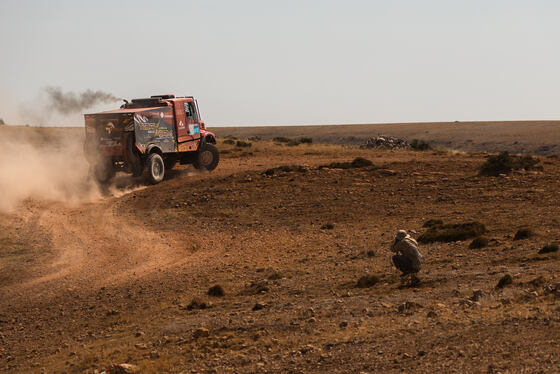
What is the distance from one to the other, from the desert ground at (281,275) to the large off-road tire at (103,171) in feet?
1.37

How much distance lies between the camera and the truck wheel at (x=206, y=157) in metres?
28.4

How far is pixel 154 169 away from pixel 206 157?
372 centimetres

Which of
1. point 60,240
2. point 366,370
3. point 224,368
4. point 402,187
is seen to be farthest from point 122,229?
point 366,370

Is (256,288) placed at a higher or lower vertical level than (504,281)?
lower

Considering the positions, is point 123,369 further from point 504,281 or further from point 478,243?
point 478,243

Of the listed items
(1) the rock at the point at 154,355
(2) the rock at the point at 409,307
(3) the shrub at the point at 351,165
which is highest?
(3) the shrub at the point at 351,165

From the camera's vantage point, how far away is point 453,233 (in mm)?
16594

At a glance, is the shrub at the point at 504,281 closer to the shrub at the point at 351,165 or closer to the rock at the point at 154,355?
the rock at the point at 154,355

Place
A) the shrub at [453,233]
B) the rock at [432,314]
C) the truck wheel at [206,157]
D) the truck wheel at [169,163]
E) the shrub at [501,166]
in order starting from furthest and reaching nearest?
the truck wheel at [206,157]
the truck wheel at [169,163]
the shrub at [501,166]
the shrub at [453,233]
the rock at [432,314]

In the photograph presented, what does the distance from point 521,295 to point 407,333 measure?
2372 mm

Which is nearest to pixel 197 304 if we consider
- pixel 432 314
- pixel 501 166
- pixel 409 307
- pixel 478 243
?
pixel 409 307

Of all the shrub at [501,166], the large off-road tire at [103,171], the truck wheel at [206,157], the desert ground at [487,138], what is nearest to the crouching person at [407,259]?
the shrub at [501,166]

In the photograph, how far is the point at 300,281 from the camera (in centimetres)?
1368

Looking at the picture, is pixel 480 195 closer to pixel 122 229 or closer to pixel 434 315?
pixel 122 229
